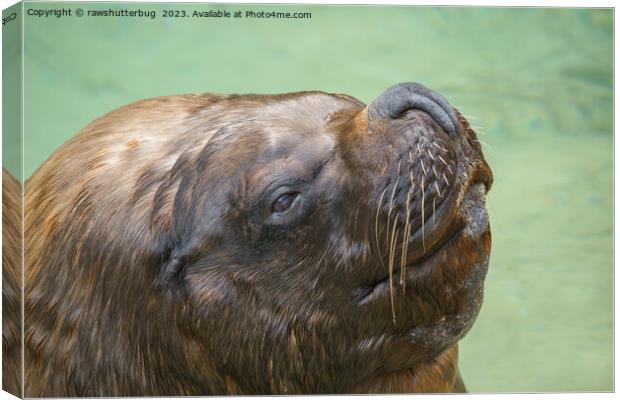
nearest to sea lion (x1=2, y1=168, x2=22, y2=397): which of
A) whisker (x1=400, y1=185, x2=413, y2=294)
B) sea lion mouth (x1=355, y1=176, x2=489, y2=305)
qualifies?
sea lion mouth (x1=355, y1=176, x2=489, y2=305)

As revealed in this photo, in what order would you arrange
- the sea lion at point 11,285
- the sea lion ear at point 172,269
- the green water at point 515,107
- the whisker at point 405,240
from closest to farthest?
the whisker at point 405,240 → the sea lion ear at point 172,269 → the sea lion at point 11,285 → the green water at point 515,107

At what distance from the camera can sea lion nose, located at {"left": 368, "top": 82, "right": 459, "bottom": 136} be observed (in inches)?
182

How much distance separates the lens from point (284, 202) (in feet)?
15.3

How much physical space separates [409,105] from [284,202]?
0.60 metres

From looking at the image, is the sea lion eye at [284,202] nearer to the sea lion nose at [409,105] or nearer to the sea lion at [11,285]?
the sea lion nose at [409,105]

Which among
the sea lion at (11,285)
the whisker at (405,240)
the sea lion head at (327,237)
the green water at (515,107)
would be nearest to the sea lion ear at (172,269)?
the sea lion head at (327,237)

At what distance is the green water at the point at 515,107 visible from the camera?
217 inches

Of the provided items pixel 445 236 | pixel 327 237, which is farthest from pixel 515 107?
pixel 327 237

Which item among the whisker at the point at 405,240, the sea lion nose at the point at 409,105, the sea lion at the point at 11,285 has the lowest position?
the sea lion at the point at 11,285

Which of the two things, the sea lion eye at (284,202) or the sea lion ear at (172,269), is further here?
the sea lion ear at (172,269)

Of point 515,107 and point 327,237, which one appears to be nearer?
point 327,237

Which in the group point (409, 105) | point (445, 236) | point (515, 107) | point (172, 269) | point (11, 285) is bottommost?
point (11, 285)

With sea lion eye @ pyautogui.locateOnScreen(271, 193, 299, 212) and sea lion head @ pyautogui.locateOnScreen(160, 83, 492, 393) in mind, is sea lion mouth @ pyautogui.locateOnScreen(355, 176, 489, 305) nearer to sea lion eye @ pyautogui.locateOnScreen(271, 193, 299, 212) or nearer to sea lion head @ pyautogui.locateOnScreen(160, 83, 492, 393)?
sea lion head @ pyautogui.locateOnScreen(160, 83, 492, 393)

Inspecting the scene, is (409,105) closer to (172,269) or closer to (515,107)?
(172,269)
